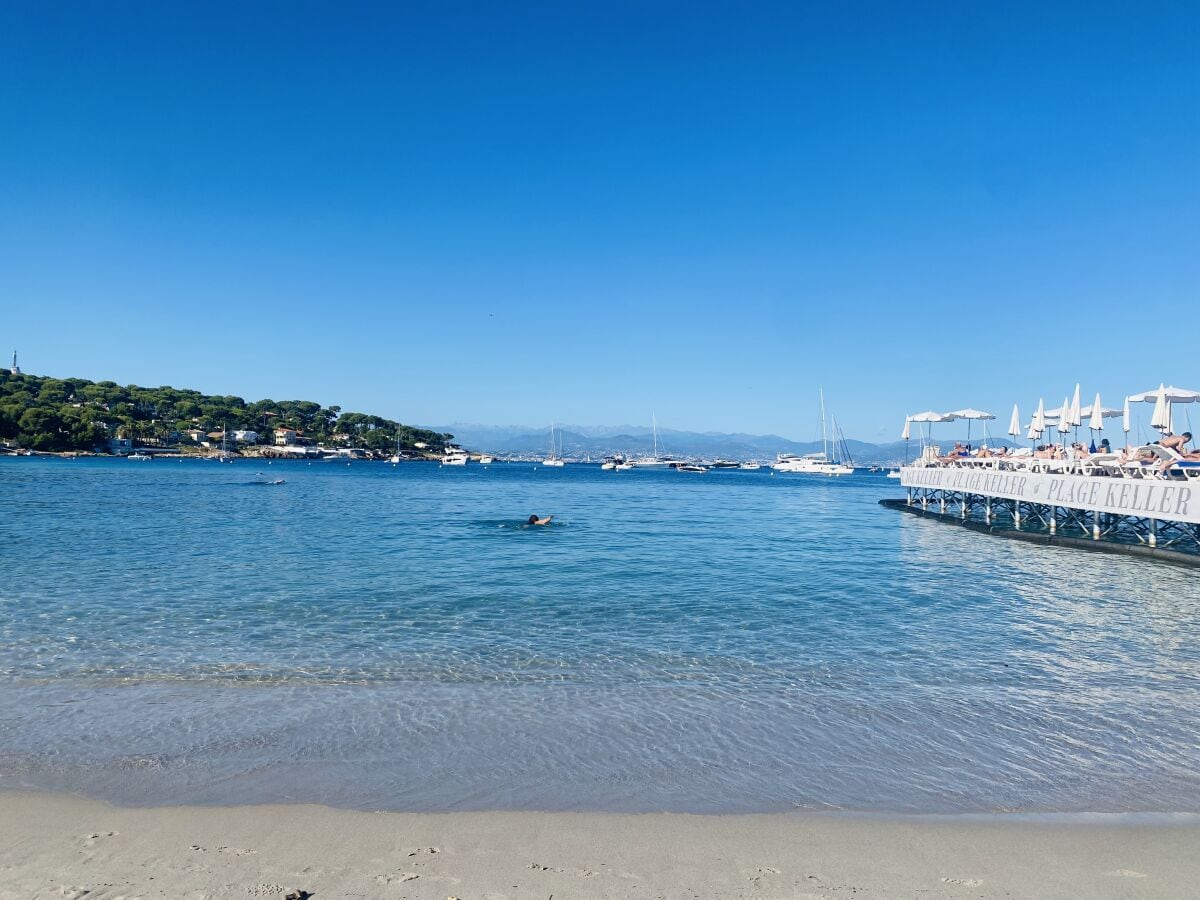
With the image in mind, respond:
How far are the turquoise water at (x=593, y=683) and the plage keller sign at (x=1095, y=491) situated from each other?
2262 millimetres

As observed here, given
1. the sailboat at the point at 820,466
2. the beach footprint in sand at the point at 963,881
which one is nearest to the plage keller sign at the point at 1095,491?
the beach footprint in sand at the point at 963,881

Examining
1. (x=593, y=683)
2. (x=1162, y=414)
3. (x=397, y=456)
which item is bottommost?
(x=593, y=683)

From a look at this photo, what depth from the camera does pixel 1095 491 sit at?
2448 cm

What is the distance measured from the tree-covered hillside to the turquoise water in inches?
4921

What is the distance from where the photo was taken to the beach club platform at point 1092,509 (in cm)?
2131

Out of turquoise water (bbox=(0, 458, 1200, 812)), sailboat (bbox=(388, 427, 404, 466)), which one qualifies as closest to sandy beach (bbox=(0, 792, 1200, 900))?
turquoise water (bbox=(0, 458, 1200, 812))

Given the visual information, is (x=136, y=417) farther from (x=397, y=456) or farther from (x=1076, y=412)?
(x=1076, y=412)

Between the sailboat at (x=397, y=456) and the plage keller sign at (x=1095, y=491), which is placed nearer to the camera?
the plage keller sign at (x=1095, y=491)

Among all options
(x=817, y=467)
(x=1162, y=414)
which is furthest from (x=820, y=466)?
(x=1162, y=414)

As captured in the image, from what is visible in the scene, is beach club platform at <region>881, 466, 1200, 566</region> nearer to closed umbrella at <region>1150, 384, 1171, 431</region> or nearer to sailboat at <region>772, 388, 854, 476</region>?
closed umbrella at <region>1150, 384, 1171, 431</region>

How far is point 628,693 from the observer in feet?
27.7

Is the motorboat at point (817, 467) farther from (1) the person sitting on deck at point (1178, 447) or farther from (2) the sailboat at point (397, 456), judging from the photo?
(1) the person sitting on deck at point (1178, 447)

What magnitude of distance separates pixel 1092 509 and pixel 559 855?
85.9ft

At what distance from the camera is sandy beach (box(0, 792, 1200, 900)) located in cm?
429
